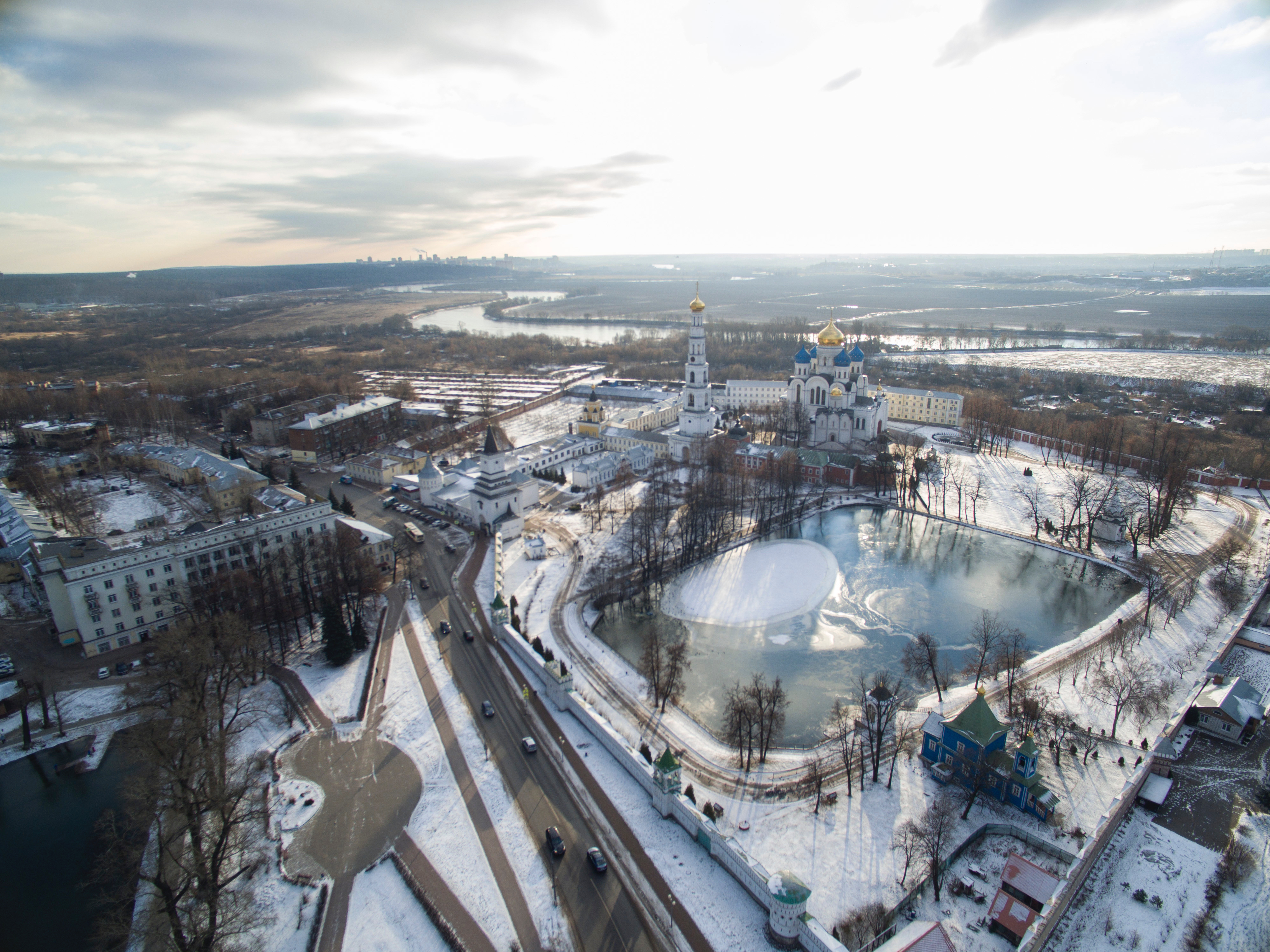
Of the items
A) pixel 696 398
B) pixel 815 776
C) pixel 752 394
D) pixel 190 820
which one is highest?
pixel 696 398

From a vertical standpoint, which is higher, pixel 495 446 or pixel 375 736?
pixel 495 446

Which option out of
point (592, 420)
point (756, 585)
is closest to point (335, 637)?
point (756, 585)

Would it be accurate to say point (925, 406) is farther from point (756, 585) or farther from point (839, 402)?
point (756, 585)

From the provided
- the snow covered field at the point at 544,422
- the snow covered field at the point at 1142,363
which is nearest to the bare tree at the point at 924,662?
the snow covered field at the point at 544,422

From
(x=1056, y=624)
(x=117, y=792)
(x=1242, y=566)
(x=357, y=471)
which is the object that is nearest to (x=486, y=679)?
(x=117, y=792)

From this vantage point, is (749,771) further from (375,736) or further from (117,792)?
(117,792)

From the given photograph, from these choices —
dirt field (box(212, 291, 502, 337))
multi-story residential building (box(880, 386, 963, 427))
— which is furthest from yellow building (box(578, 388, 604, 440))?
dirt field (box(212, 291, 502, 337))

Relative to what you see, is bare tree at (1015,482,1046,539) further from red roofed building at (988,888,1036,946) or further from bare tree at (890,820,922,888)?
red roofed building at (988,888,1036,946)
